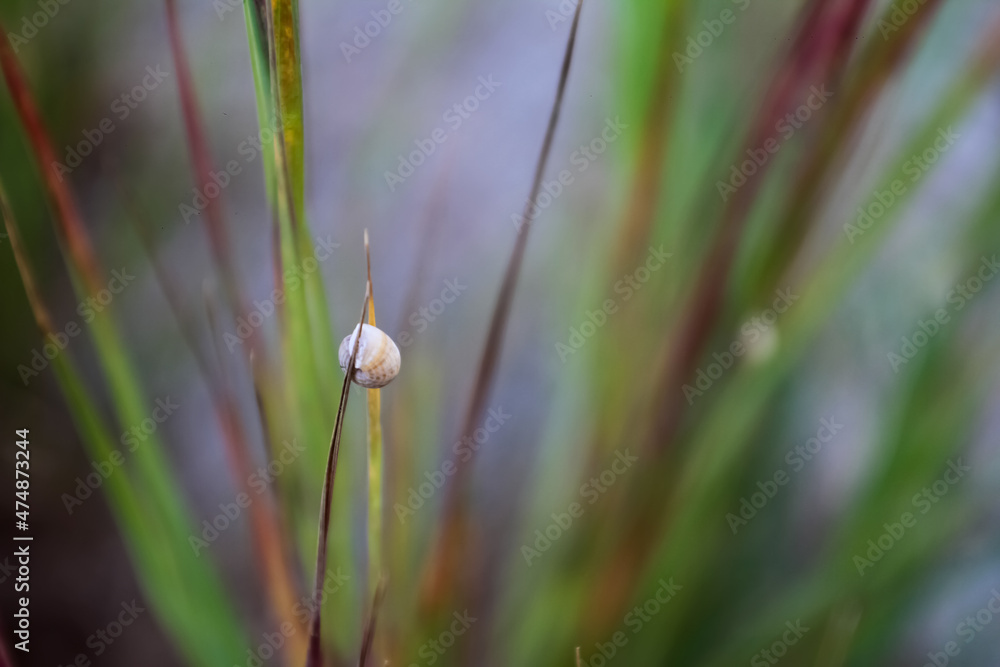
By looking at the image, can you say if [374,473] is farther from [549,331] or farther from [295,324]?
[549,331]

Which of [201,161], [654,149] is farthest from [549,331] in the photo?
[201,161]

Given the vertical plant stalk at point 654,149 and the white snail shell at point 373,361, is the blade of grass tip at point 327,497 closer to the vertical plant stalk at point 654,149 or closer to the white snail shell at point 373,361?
the white snail shell at point 373,361

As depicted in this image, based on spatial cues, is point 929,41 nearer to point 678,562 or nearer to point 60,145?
point 678,562

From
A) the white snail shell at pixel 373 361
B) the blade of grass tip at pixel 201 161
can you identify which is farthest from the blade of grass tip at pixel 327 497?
the blade of grass tip at pixel 201 161

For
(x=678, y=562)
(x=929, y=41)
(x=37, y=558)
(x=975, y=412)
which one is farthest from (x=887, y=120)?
(x=37, y=558)

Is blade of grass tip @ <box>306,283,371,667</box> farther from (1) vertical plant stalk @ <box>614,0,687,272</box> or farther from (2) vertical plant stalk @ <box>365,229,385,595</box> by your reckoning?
(1) vertical plant stalk @ <box>614,0,687,272</box>

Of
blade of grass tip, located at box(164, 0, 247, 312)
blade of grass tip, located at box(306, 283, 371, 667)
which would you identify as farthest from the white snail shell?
blade of grass tip, located at box(164, 0, 247, 312)
